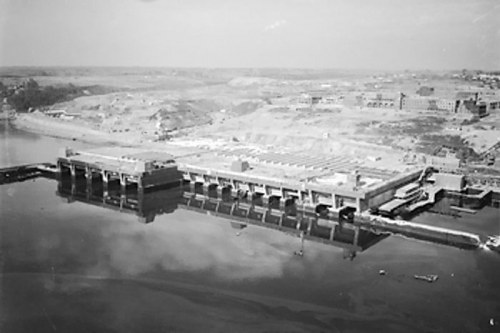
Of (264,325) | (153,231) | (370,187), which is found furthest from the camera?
(370,187)

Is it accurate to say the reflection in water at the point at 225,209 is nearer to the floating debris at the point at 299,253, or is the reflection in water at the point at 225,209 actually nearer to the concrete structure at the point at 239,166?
the floating debris at the point at 299,253

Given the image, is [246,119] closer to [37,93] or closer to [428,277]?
[37,93]

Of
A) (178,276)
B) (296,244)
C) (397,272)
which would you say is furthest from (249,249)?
(397,272)

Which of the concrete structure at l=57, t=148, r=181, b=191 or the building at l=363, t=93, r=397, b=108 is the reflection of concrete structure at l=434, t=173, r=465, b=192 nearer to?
the concrete structure at l=57, t=148, r=181, b=191

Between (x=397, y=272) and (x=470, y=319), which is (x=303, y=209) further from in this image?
(x=470, y=319)

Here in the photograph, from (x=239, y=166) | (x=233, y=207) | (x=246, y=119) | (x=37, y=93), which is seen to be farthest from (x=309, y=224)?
(x=37, y=93)

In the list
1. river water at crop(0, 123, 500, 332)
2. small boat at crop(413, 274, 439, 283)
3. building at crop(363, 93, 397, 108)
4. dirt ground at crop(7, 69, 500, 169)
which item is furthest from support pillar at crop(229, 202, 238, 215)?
building at crop(363, 93, 397, 108)

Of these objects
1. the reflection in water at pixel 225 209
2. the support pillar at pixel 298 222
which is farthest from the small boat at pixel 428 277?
the support pillar at pixel 298 222
